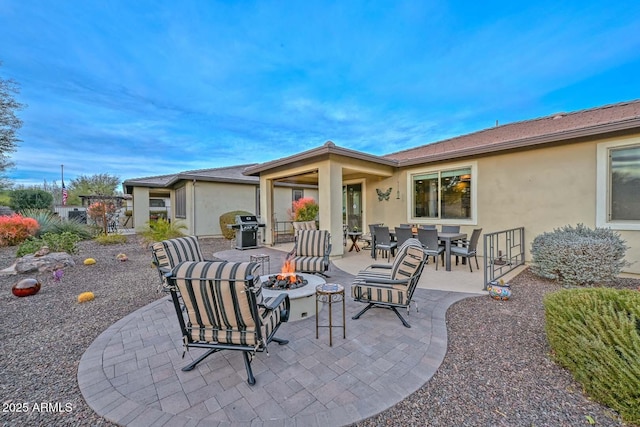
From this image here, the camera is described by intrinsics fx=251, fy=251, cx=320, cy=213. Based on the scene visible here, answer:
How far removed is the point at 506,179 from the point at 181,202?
15260 millimetres

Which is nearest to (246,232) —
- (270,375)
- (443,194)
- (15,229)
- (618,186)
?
(443,194)

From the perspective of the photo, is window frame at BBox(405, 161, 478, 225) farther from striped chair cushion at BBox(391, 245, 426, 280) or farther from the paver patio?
striped chair cushion at BBox(391, 245, 426, 280)

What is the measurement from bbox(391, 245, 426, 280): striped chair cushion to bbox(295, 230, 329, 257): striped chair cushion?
2402mm

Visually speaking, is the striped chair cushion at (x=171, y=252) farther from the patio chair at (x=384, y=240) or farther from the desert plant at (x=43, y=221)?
the desert plant at (x=43, y=221)

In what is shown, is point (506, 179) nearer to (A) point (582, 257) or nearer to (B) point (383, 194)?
(A) point (582, 257)

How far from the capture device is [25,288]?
4633 mm

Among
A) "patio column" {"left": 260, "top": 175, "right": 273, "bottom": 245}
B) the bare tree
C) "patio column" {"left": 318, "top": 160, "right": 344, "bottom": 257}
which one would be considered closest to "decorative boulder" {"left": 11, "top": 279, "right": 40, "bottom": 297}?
"patio column" {"left": 318, "top": 160, "right": 344, "bottom": 257}

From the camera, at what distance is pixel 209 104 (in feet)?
44.1

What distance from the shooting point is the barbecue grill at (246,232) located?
9.80 meters

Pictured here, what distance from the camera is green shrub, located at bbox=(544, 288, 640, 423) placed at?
182 cm

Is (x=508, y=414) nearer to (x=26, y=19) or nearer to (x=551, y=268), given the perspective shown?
(x=551, y=268)

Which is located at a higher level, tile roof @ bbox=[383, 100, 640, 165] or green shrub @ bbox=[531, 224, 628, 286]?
tile roof @ bbox=[383, 100, 640, 165]

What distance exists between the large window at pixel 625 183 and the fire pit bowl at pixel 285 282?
23.7 ft

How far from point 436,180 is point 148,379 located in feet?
28.9
